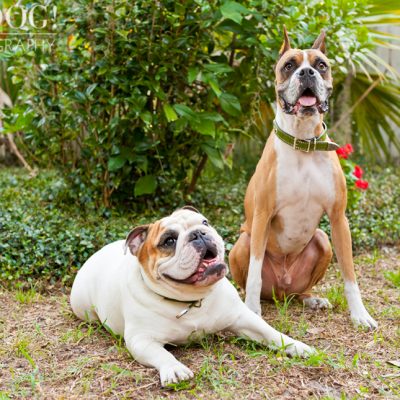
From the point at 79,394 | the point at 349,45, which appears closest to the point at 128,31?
the point at 349,45

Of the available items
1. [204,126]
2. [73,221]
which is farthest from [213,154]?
[73,221]

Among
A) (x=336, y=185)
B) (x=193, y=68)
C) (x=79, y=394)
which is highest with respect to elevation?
(x=193, y=68)

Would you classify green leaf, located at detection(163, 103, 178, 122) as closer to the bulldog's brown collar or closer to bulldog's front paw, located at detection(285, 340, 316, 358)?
the bulldog's brown collar

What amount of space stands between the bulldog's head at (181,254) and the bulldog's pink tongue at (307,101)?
81 centimetres

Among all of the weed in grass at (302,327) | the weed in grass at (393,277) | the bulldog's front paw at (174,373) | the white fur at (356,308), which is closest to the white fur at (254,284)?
the weed in grass at (302,327)

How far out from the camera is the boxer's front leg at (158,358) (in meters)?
2.72

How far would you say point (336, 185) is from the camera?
3443 mm

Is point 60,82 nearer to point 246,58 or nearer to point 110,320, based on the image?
point 246,58

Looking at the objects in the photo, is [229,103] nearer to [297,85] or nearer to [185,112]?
[185,112]

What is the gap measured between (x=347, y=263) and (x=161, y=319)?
1187 mm

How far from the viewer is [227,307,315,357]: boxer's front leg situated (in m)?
3.00

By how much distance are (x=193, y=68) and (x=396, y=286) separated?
7.09 ft

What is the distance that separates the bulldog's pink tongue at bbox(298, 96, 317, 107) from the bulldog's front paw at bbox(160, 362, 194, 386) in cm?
145

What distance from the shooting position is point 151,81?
484 cm
